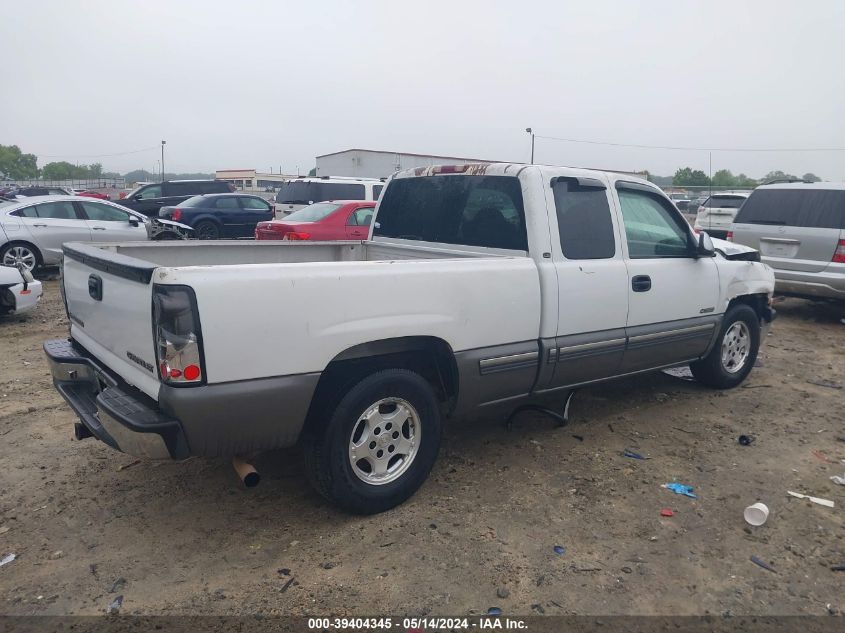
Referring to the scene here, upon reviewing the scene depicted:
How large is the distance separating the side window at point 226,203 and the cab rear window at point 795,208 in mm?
12759

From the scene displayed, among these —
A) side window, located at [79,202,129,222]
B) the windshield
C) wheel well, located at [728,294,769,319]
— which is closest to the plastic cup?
wheel well, located at [728,294,769,319]

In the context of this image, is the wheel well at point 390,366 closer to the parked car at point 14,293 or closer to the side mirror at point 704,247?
the side mirror at point 704,247

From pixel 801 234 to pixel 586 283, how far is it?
599 centimetres

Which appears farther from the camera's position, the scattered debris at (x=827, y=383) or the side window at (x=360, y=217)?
the side window at (x=360, y=217)

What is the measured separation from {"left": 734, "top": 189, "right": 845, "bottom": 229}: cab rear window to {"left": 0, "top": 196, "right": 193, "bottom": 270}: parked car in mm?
10700

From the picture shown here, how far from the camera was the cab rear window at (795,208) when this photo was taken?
845 centimetres

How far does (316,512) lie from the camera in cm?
366

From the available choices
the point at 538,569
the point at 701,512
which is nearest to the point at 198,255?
the point at 538,569

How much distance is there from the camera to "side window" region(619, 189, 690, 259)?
4.71 m

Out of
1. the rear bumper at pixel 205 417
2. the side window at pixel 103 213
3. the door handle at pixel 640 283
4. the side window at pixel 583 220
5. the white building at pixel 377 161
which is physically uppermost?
the white building at pixel 377 161

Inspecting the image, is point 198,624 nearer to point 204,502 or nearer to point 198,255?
point 204,502

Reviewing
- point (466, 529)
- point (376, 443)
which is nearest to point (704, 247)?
point (466, 529)

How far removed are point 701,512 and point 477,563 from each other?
→ 4.70 feet

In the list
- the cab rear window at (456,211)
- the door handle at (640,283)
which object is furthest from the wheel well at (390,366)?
the door handle at (640,283)
